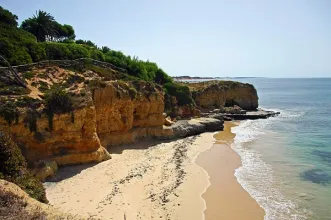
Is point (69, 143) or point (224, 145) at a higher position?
point (69, 143)

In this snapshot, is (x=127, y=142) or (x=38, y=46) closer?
(x=127, y=142)

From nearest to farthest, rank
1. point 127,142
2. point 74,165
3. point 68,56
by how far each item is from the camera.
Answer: point 74,165 < point 127,142 < point 68,56

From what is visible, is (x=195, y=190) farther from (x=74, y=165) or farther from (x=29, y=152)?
(x=29, y=152)

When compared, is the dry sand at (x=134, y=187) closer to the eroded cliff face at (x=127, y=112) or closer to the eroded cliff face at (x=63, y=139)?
the eroded cliff face at (x=63, y=139)

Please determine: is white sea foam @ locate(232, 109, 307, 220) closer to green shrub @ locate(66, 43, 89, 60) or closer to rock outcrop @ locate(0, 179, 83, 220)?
rock outcrop @ locate(0, 179, 83, 220)

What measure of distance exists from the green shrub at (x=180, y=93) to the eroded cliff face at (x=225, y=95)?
11.6 meters

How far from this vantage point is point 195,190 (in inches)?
807

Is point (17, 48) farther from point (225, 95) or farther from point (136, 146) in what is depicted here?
point (225, 95)

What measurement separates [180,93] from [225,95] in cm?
2161

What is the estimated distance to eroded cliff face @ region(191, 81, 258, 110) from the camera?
60.8m

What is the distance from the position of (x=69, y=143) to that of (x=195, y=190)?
11014 millimetres

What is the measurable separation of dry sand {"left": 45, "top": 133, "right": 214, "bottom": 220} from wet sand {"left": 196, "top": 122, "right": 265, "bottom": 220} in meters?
0.66

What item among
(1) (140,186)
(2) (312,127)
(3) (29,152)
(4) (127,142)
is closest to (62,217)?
(1) (140,186)

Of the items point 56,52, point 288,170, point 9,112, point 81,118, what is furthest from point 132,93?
point 288,170
